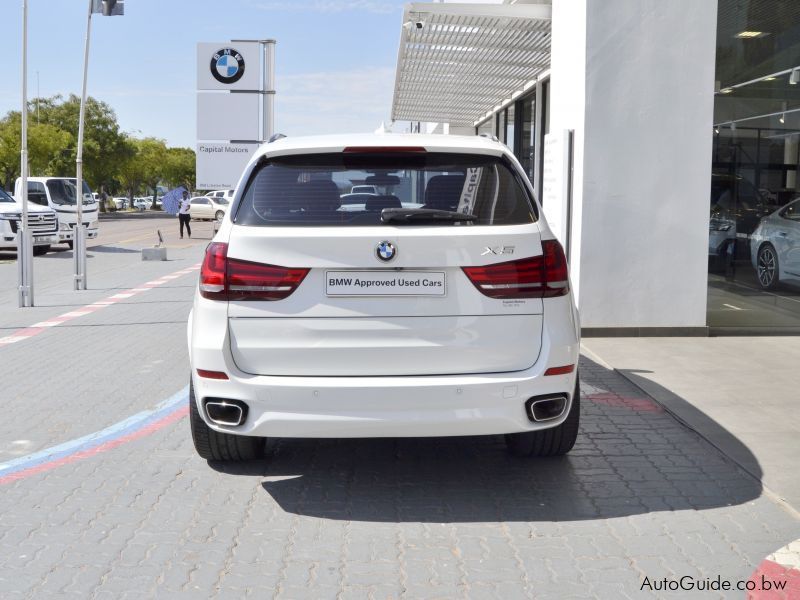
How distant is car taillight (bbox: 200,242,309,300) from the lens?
4535 mm

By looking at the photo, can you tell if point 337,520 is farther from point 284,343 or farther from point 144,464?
point 144,464

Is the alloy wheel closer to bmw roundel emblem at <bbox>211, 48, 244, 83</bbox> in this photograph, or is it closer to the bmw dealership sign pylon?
the bmw dealership sign pylon

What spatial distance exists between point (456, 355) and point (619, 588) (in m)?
1.27

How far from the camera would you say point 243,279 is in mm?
4566

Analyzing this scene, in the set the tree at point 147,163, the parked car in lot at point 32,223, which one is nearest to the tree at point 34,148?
the tree at point 147,163

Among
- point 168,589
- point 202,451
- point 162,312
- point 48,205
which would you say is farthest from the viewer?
point 48,205

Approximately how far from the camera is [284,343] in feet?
14.9

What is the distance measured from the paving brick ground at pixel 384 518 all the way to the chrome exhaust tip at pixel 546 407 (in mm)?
442

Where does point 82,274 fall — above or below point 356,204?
below

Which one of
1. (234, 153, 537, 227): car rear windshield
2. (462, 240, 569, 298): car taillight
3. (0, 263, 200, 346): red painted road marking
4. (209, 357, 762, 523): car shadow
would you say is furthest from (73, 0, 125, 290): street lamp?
(462, 240, 569, 298): car taillight

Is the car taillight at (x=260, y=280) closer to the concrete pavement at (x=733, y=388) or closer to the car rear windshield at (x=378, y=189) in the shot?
the car rear windshield at (x=378, y=189)

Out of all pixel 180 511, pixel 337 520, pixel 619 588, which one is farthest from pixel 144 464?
pixel 619 588

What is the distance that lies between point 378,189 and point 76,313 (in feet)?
29.6

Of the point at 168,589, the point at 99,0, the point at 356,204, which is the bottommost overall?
the point at 168,589
